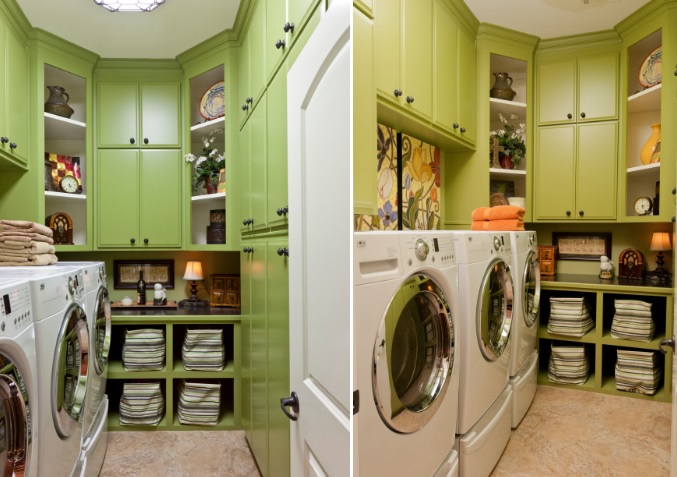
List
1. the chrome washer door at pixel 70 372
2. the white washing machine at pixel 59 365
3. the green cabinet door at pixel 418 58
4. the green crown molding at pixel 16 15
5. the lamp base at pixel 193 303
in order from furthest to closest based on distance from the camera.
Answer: the lamp base at pixel 193 303 < the green crown molding at pixel 16 15 < the chrome washer door at pixel 70 372 < the white washing machine at pixel 59 365 < the green cabinet door at pixel 418 58

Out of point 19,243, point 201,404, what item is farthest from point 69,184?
point 201,404

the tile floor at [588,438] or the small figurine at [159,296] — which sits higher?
the tile floor at [588,438]

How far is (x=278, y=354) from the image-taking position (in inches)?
47.8

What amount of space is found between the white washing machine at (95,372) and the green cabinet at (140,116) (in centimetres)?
77

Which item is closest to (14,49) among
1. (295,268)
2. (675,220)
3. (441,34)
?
(295,268)

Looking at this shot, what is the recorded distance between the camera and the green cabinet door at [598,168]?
0.50m

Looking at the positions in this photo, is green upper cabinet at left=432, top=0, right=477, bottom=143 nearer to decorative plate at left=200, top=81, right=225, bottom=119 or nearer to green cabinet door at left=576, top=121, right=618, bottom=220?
green cabinet door at left=576, top=121, right=618, bottom=220

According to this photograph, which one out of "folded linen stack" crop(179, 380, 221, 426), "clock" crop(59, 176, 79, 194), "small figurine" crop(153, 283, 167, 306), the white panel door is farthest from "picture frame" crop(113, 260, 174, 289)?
the white panel door

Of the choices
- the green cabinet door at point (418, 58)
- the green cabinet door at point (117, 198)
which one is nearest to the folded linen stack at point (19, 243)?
the green cabinet door at point (117, 198)

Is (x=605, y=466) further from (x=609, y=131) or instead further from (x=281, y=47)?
(x=281, y=47)

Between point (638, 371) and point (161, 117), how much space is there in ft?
7.51

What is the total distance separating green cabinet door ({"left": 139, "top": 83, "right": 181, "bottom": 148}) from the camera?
7.22ft

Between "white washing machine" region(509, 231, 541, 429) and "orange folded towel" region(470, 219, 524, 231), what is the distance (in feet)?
0.04

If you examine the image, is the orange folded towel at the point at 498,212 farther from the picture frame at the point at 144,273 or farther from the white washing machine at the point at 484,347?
the picture frame at the point at 144,273
